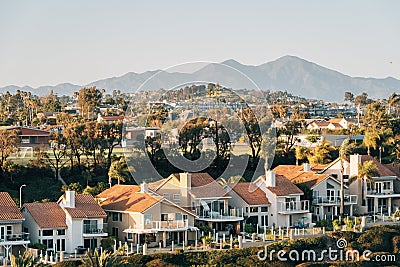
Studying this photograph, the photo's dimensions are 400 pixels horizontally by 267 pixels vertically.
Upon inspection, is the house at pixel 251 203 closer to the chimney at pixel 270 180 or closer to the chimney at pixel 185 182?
the chimney at pixel 270 180

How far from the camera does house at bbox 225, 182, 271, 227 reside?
4384 centimetres

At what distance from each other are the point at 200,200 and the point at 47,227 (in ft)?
29.1

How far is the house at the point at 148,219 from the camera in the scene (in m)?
38.4

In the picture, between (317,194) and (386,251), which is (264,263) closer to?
(386,251)

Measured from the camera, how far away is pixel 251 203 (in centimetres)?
4391

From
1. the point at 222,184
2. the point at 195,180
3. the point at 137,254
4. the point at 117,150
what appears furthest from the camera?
the point at 117,150

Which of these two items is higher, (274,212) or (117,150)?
(117,150)

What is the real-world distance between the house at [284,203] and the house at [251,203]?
32 cm

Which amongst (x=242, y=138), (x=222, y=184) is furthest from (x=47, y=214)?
(x=242, y=138)

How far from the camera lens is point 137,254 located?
115 ft

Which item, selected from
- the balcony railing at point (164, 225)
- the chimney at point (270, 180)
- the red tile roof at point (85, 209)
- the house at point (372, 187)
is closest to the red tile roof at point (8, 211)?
the red tile roof at point (85, 209)

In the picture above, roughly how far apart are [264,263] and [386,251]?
7524 mm

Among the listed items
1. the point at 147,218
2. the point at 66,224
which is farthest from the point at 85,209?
the point at 147,218

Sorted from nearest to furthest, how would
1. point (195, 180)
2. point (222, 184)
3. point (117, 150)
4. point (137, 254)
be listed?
1. point (137, 254)
2. point (195, 180)
3. point (222, 184)
4. point (117, 150)
